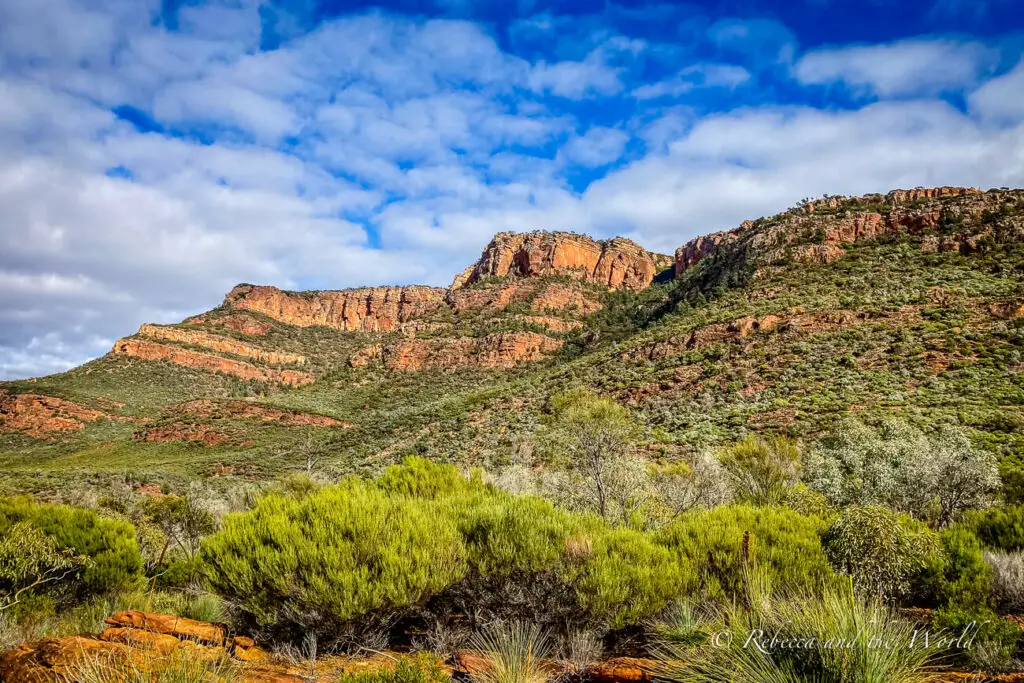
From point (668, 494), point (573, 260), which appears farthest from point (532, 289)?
point (668, 494)

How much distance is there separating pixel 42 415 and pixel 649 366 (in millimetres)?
71798

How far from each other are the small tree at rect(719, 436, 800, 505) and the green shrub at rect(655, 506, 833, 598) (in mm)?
8356

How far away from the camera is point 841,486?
16.3m

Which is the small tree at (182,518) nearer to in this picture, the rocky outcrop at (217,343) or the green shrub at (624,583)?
the green shrub at (624,583)

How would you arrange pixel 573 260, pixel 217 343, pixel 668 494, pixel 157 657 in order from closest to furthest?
pixel 157 657
pixel 668 494
pixel 217 343
pixel 573 260

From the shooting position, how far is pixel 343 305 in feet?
474

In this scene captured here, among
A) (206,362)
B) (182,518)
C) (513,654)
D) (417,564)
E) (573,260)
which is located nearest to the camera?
(513,654)

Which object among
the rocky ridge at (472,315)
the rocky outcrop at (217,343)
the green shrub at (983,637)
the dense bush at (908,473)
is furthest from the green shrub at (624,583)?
the rocky outcrop at (217,343)

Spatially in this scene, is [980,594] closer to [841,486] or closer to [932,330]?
[841,486]

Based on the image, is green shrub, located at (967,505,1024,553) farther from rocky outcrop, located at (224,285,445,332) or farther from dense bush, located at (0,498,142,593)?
rocky outcrop, located at (224,285,445,332)

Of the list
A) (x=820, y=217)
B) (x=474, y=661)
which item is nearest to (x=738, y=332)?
(x=820, y=217)

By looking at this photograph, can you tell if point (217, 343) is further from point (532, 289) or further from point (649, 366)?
→ point (649, 366)

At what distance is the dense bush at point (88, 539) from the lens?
7.75 m

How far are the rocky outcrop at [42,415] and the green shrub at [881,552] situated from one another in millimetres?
75505
